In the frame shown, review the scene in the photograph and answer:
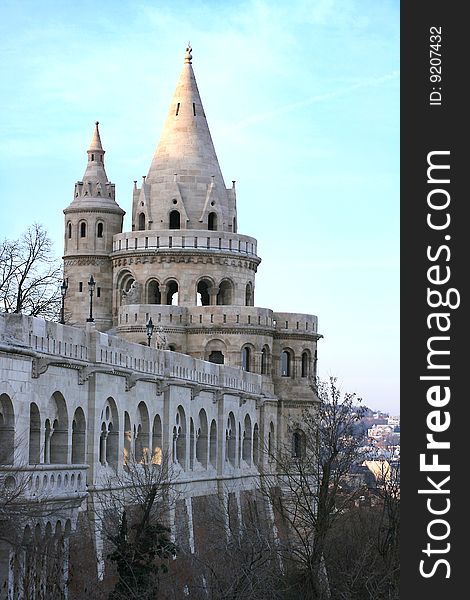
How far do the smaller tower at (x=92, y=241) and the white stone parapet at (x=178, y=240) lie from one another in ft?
6.70

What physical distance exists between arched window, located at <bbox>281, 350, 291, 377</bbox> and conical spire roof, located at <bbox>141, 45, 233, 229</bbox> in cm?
622

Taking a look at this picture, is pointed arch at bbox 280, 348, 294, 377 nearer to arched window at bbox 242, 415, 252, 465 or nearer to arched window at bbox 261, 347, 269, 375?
arched window at bbox 261, 347, 269, 375

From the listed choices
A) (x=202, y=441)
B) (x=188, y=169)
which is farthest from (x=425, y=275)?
(x=188, y=169)

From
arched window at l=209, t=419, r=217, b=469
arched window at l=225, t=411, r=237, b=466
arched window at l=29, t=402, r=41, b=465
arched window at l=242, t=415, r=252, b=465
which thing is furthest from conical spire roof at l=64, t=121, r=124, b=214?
arched window at l=29, t=402, r=41, b=465

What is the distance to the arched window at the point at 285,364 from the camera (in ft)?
215

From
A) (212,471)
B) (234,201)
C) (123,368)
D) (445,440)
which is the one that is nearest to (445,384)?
(445,440)

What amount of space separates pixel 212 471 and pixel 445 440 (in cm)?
3339

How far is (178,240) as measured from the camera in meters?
64.0

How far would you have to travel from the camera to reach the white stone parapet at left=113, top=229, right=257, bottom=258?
63969 millimetres

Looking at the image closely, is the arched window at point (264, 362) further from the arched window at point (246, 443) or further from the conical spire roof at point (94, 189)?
the conical spire roof at point (94, 189)

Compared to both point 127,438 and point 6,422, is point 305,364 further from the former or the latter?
point 6,422

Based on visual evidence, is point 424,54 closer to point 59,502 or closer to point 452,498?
point 452,498

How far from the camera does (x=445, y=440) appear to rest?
16719 mm

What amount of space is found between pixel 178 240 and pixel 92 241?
5181 millimetres
